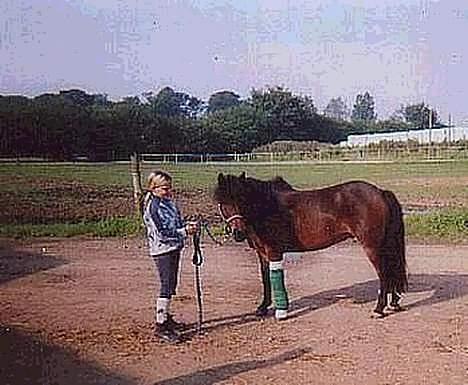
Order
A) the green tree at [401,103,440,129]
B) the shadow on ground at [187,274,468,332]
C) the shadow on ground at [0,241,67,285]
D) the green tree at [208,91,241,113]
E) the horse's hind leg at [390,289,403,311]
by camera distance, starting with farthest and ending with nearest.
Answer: the green tree at [401,103,440,129], the shadow on ground at [0,241,67,285], the green tree at [208,91,241,113], the horse's hind leg at [390,289,403,311], the shadow on ground at [187,274,468,332]

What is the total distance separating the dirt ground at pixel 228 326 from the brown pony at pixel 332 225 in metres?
0.36

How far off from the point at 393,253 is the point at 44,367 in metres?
3.04

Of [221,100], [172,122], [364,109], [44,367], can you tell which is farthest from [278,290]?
[364,109]

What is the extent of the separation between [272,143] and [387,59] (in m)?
1.70

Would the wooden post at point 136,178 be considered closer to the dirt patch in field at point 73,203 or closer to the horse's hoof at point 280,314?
the dirt patch in field at point 73,203

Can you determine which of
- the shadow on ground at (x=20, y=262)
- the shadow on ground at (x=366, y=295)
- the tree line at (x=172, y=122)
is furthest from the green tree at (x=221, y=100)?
the shadow on ground at (x=20, y=262)

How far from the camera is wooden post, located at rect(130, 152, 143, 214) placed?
763 cm

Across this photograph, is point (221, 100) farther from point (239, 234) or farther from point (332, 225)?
point (239, 234)

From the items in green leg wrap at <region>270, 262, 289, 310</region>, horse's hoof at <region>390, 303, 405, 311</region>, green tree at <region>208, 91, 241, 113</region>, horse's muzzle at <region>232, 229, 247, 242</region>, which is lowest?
horse's hoof at <region>390, 303, 405, 311</region>

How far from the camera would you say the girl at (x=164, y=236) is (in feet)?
19.1

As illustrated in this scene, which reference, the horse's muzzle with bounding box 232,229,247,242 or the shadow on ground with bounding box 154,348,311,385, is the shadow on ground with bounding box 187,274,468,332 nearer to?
the horse's muzzle with bounding box 232,229,247,242

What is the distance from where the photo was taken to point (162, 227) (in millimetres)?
5820

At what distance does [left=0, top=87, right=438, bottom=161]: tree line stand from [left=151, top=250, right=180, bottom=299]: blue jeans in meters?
→ 1.17

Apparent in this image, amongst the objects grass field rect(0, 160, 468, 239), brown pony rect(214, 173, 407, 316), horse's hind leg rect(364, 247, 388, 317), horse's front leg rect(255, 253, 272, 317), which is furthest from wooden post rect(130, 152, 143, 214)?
horse's hind leg rect(364, 247, 388, 317)
